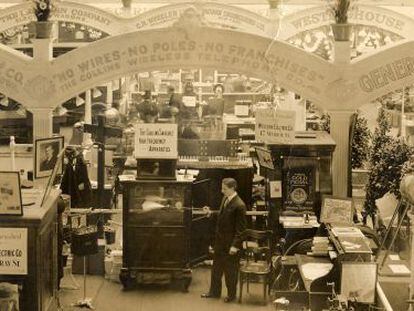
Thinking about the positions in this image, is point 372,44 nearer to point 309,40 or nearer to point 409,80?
point 309,40

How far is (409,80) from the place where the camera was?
9.31m

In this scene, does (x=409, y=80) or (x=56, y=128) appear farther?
(x=56, y=128)

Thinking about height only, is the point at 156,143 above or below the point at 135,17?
below

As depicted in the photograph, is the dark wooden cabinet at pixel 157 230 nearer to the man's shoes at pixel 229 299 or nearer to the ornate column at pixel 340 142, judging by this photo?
the man's shoes at pixel 229 299

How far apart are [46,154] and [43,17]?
2.72m

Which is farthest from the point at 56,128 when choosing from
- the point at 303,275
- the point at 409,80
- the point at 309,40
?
the point at 303,275

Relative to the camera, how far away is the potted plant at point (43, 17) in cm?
946

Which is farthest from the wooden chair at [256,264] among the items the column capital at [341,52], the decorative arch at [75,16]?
the decorative arch at [75,16]

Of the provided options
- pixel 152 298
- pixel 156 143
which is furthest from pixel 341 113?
pixel 152 298

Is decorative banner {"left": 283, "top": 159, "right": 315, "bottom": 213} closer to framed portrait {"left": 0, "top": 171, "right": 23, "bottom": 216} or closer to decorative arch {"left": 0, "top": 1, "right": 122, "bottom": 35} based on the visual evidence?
framed portrait {"left": 0, "top": 171, "right": 23, "bottom": 216}

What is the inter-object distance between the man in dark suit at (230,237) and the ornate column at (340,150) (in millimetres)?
1136

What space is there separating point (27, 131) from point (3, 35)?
1819mm

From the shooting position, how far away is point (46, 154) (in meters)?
7.33

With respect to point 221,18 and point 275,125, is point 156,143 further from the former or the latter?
point 221,18
